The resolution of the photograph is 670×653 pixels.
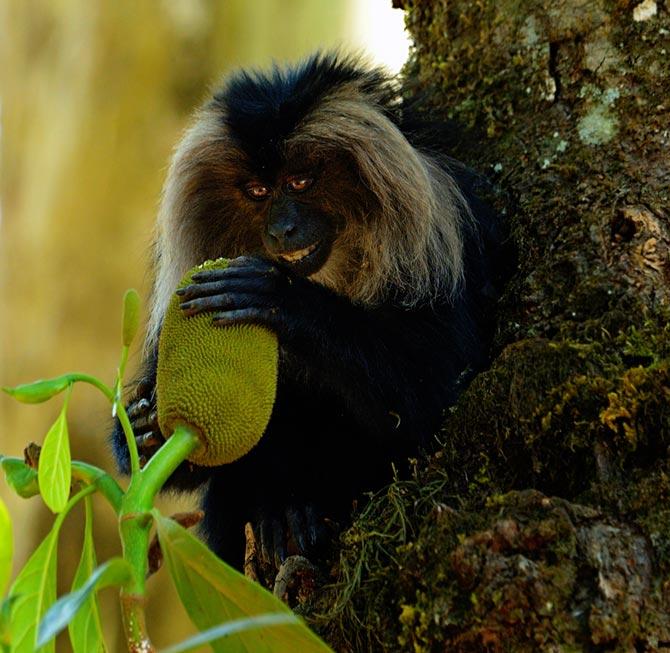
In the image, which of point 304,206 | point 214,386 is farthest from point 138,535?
point 304,206

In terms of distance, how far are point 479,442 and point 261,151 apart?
3.97 ft

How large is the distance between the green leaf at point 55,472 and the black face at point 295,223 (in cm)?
155

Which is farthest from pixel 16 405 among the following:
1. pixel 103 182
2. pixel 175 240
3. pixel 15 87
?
pixel 175 240

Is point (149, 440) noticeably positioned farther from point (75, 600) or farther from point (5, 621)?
point (75, 600)

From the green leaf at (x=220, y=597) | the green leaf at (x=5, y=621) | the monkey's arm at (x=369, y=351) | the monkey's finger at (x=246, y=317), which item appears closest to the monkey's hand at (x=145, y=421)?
the monkey's arm at (x=369, y=351)

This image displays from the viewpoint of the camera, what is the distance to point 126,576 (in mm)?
1340

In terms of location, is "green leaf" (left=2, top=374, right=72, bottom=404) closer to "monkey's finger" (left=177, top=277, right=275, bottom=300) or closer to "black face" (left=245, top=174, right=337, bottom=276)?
"monkey's finger" (left=177, top=277, right=275, bottom=300)

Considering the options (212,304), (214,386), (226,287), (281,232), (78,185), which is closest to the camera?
(214,386)

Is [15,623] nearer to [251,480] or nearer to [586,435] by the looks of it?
[586,435]

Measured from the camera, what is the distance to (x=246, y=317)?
205 centimetres

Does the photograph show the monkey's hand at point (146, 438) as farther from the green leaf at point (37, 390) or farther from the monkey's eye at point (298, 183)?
the green leaf at point (37, 390)

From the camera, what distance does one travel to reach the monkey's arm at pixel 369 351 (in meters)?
2.55

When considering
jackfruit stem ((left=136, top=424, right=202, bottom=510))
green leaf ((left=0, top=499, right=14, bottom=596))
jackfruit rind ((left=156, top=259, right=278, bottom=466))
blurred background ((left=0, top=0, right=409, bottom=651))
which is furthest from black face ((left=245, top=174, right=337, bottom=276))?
blurred background ((left=0, top=0, right=409, bottom=651))

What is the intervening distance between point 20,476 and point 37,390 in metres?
0.19
